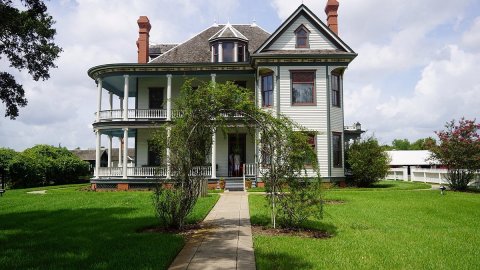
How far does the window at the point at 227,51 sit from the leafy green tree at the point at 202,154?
15.4 meters

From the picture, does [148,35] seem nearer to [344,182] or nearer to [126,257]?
[344,182]

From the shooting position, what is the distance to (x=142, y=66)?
24.1m

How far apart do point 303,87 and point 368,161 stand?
17.8ft

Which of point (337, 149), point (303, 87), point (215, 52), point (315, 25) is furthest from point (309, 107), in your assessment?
point (215, 52)

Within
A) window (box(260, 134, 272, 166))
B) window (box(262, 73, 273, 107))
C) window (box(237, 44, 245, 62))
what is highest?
window (box(237, 44, 245, 62))

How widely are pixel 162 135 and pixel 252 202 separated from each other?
21.7 ft

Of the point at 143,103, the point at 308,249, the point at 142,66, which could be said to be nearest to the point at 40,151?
the point at 143,103

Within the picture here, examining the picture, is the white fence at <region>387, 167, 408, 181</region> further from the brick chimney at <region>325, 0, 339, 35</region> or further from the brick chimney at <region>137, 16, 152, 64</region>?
the brick chimney at <region>137, 16, 152, 64</region>

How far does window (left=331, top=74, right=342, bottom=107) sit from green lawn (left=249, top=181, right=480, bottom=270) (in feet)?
36.8

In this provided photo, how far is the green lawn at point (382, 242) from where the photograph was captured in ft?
21.2

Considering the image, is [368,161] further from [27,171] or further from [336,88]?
[27,171]

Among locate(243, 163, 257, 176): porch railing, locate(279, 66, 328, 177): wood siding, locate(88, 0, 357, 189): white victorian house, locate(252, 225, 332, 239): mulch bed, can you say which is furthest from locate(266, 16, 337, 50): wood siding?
locate(252, 225, 332, 239): mulch bed

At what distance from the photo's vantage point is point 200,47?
2684 cm

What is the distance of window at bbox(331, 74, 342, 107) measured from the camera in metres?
23.3
